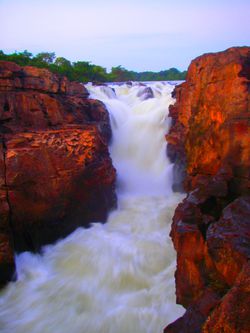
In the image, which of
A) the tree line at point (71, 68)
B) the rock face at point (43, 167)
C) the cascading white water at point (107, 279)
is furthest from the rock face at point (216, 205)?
the tree line at point (71, 68)

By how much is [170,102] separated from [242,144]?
29.3 ft

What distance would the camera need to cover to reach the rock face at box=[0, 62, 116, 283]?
296 inches

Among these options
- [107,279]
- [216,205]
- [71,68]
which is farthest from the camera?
[71,68]

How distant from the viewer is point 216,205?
217 inches

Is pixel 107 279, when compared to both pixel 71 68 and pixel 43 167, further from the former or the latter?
pixel 71 68

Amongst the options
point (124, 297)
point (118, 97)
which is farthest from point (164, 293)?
point (118, 97)

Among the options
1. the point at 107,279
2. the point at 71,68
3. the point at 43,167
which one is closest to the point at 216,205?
the point at 107,279

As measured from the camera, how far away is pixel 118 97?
18703 millimetres

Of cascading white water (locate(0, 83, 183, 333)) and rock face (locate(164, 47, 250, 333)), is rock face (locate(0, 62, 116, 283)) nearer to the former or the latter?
cascading white water (locate(0, 83, 183, 333))

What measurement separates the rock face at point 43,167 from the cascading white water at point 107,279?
0.50 m

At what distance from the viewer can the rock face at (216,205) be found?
3.55m

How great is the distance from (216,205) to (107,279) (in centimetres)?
273

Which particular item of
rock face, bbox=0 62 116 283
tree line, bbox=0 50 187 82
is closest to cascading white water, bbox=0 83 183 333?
rock face, bbox=0 62 116 283

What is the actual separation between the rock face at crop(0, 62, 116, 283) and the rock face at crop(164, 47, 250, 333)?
109 inches
